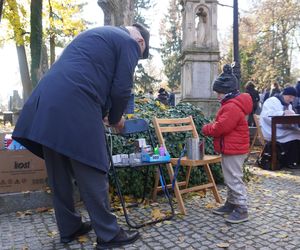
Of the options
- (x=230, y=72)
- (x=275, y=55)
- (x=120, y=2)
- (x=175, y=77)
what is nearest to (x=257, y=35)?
(x=275, y=55)

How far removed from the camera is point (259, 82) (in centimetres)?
3231

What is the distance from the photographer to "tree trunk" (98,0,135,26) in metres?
A: 8.16

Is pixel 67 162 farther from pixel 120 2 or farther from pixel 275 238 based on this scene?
pixel 120 2

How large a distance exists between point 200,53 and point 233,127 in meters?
6.71

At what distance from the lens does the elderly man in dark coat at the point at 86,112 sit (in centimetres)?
296

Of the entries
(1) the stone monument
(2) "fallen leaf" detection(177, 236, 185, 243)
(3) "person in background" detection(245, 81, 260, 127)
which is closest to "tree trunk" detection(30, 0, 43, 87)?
(1) the stone monument

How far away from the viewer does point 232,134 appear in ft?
12.8

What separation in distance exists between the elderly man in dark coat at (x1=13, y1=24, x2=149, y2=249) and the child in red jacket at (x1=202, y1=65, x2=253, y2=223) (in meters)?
1.06

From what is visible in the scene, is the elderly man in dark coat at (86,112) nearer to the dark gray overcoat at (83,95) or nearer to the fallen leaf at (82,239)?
the dark gray overcoat at (83,95)

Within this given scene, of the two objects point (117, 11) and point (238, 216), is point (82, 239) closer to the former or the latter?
point (238, 216)

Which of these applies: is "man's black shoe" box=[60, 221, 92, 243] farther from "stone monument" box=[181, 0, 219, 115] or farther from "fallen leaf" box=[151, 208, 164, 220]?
"stone monument" box=[181, 0, 219, 115]

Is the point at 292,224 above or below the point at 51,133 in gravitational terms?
below

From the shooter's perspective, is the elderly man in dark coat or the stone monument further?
the stone monument

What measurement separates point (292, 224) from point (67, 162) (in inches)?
90.9
